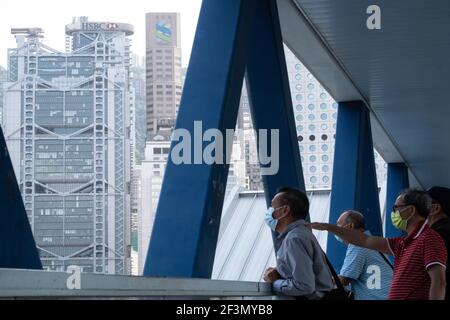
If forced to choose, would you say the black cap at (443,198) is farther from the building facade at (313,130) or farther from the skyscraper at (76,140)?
the building facade at (313,130)

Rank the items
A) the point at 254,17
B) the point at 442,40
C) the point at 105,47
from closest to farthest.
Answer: the point at 105,47
the point at 254,17
the point at 442,40

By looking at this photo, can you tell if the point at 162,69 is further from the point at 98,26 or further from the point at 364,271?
the point at 364,271

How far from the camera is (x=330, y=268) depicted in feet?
11.4

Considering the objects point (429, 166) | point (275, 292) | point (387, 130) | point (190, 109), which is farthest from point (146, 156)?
point (429, 166)

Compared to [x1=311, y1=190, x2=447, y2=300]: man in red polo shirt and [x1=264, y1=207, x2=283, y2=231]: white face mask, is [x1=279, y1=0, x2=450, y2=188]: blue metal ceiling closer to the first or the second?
[x1=264, y1=207, x2=283, y2=231]: white face mask

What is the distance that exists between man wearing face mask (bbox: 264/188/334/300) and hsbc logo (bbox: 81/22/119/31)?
6.94 ft

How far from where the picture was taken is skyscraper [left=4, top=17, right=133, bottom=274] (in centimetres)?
473

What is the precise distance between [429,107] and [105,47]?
6.20 metres

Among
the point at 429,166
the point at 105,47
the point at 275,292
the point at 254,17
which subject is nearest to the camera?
the point at 275,292

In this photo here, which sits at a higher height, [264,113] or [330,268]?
[264,113]

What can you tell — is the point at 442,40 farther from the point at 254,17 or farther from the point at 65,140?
the point at 65,140

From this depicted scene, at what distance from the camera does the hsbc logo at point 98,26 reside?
5.20 metres

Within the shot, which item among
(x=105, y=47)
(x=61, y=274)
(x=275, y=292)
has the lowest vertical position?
(x=275, y=292)

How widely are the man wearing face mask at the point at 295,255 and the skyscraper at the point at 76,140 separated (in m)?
1.59
